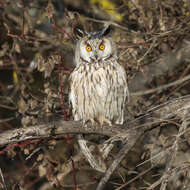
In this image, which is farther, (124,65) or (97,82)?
(124,65)

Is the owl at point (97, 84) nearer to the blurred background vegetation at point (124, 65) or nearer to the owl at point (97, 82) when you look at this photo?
the owl at point (97, 82)

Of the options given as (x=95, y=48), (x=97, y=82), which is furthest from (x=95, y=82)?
(x=95, y=48)

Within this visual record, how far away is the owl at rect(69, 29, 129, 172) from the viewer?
3.53 m

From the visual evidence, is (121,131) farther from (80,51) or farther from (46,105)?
(80,51)

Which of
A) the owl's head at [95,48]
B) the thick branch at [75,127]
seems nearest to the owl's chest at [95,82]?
the owl's head at [95,48]

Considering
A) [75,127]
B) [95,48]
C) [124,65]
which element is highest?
[95,48]

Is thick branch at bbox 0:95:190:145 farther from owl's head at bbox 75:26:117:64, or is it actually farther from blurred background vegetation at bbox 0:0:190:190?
owl's head at bbox 75:26:117:64

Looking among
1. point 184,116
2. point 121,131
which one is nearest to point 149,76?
point 121,131

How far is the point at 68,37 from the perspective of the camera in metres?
3.97

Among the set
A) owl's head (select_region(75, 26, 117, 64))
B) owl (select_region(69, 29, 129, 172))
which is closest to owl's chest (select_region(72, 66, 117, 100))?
owl (select_region(69, 29, 129, 172))

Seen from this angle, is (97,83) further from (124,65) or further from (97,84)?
(124,65)

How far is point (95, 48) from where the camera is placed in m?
3.67

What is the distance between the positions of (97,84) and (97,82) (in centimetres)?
2

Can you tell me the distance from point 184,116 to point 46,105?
1504 millimetres
